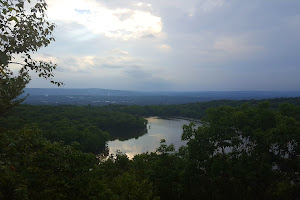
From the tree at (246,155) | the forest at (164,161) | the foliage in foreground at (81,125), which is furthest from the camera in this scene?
the foliage in foreground at (81,125)

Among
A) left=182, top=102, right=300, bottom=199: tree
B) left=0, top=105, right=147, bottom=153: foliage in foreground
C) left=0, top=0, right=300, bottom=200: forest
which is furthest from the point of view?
left=0, top=105, right=147, bottom=153: foliage in foreground

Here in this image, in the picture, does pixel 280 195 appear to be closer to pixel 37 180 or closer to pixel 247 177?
pixel 247 177

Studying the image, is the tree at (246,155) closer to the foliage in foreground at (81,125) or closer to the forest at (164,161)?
the forest at (164,161)

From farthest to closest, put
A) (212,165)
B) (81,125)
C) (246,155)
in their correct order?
(81,125)
(246,155)
(212,165)

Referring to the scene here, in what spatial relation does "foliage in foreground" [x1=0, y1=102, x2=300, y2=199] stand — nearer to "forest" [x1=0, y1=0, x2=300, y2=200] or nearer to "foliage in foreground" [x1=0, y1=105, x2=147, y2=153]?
"forest" [x1=0, y1=0, x2=300, y2=200]

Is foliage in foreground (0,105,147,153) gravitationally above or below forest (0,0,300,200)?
below

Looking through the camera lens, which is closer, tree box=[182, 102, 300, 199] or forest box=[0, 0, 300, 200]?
forest box=[0, 0, 300, 200]

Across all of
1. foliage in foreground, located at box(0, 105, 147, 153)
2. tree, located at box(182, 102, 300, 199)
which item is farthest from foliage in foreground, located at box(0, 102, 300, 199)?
foliage in foreground, located at box(0, 105, 147, 153)

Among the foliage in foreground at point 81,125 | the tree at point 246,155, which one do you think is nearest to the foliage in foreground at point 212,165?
the tree at point 246,155

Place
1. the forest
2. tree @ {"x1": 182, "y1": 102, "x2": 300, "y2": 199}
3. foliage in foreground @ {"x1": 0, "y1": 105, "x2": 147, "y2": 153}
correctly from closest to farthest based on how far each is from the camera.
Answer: the forest → tree @ {"x1": 182, "y1": 102, "x2": 300, "y2": 199} → foliage in foreground @ {"x1": 0, "y1": 105, "x2": 147, "y2": 153}

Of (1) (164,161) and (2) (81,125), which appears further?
(2) (81,125)

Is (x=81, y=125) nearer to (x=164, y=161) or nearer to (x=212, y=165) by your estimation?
(x=164, y=161)

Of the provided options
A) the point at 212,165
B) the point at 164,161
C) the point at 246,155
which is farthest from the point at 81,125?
the point at 246,155
